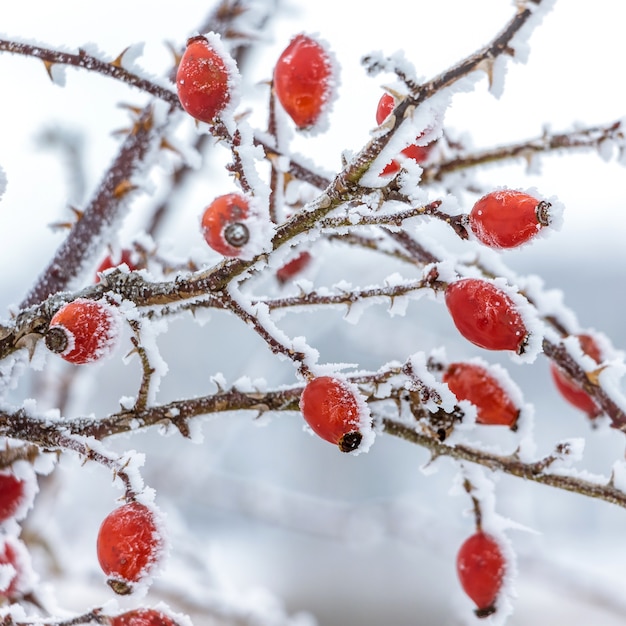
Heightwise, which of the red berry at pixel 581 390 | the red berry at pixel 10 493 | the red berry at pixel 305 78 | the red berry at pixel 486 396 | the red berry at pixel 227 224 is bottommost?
the red berry at pixel 10 493

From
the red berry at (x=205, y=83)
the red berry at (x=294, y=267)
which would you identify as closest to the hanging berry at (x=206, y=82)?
the red berry at (x=205, y=83)

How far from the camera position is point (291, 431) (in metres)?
11.5

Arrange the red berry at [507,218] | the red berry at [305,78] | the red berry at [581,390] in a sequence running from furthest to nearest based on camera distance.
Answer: the red berry at [581,390]
the red berry at [305,78]
the red berry at [507,218]

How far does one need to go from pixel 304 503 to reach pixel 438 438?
9.36 ft

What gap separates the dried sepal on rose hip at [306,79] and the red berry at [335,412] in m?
0.40

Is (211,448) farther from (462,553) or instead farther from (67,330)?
(67,330)

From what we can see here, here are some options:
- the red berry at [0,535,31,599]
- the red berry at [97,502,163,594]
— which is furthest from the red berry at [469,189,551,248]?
the red berry at [0,535,31,599]

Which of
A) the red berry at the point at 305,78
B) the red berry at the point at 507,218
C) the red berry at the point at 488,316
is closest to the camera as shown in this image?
the red berry at the point at 507,218

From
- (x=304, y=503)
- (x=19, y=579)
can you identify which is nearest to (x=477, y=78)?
(x=19, y=579)

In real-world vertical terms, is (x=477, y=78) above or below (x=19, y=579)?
above

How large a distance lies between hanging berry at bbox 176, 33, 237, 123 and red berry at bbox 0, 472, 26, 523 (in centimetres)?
55

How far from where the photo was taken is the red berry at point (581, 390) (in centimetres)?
111

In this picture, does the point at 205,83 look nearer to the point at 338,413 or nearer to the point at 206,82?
the point at 206,82

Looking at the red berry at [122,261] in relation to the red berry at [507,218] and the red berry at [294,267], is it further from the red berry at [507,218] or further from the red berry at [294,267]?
the red berry at [507,218]
